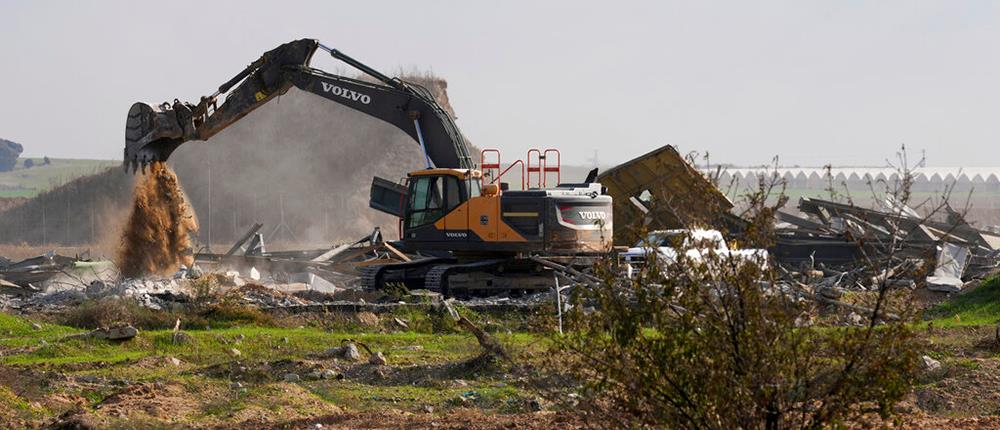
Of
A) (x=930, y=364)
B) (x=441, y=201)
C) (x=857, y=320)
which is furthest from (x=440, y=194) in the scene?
(x=857, y=320)

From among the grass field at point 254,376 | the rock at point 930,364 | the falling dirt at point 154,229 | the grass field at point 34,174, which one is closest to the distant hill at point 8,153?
the grass field at point 34,174

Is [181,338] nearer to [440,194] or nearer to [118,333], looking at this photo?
[118,333]

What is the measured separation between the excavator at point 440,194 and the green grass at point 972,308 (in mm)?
6400

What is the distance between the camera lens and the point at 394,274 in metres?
27.6

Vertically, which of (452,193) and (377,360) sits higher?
(452,193)

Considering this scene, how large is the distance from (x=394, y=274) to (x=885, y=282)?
65.7ft

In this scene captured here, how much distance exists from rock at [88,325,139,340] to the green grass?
13.3 m

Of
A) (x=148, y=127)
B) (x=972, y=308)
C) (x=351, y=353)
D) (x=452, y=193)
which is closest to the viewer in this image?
(x=351, y=353)

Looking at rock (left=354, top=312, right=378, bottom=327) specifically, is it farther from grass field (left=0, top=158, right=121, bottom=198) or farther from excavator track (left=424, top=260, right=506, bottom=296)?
grass field (left=0, top=158, right=121, bottom=198)

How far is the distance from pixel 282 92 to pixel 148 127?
302 cm

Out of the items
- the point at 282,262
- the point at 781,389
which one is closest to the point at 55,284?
the point at 282,262

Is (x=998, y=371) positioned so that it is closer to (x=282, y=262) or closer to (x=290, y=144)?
(x=282, y=262)

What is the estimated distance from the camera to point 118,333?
1967cm

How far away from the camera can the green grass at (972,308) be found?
74.8 feet
